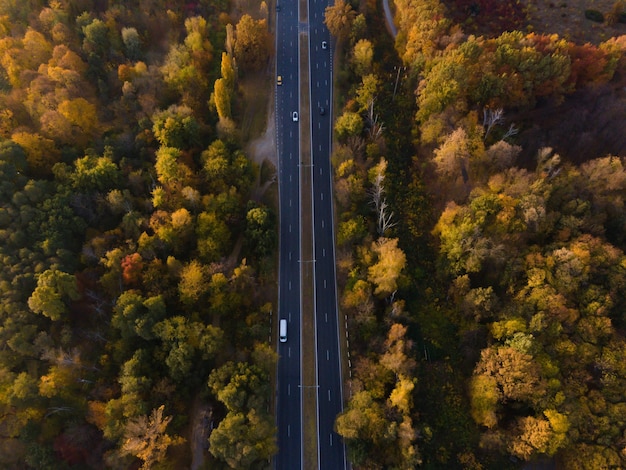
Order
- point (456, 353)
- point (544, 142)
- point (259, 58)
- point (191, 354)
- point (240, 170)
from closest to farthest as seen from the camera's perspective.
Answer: point (191, 354) < point (456, 353) < point (240, 170) < point (544, 142) < point (259, 58)

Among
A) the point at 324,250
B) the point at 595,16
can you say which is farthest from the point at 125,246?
the point at 595,16

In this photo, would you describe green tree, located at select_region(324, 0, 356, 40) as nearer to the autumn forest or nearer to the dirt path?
the autumn forest

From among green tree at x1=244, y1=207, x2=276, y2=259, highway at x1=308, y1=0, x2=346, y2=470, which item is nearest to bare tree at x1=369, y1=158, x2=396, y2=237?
highway at x1=308, y1=0, x2=346, y2=470

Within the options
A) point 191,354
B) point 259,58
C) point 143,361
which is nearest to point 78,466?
point 143,361

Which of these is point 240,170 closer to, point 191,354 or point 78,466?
point 191,354

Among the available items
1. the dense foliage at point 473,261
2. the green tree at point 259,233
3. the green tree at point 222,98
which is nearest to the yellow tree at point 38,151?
the green tree at point 222,98

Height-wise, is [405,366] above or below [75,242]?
below
